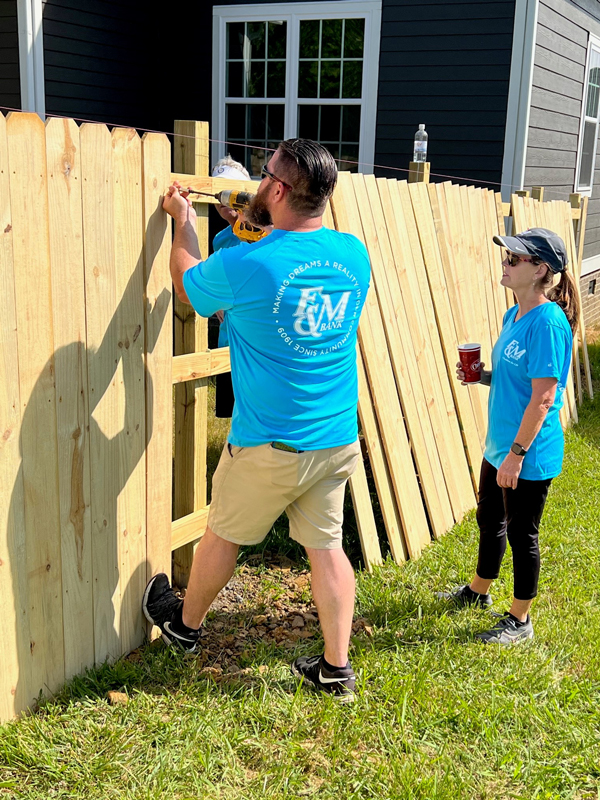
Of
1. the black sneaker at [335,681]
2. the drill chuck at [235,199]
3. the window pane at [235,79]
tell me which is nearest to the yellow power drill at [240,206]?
the drill chuck at [235,199]

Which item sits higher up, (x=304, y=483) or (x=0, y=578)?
(x=304, y=483)

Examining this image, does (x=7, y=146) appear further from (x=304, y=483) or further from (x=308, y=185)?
(x=304, y=483)

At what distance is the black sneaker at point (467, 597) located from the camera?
3898 millimetres

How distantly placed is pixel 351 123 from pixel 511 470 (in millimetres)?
7701

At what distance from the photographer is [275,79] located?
10.5 metres

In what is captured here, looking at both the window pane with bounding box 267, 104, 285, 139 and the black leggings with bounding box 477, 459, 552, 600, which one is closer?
the black leggings with bounding box 477, 459, 552, 600

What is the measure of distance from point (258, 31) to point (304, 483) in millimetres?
8960

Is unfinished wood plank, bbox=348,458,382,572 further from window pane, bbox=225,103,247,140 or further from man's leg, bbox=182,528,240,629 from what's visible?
window pane, bbox=225,103,247,140

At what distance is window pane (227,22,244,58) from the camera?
410 inches

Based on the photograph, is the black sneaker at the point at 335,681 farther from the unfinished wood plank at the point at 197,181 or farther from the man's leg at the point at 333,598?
the unfinished wood plank at the point at 197,181

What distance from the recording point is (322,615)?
3.06m

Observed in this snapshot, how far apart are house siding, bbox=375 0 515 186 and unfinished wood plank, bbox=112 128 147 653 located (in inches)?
278

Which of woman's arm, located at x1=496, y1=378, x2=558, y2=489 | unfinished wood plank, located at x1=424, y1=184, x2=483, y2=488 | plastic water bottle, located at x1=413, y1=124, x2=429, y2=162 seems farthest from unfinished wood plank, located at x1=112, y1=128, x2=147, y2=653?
plastic water bottle, located at x1=413, y1=124, x2=429, y2=162

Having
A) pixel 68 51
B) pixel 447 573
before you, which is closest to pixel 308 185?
pixel 447 573
